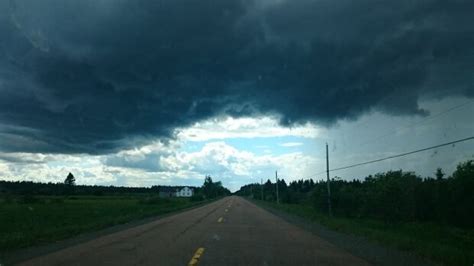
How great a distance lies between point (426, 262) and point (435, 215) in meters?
27.9

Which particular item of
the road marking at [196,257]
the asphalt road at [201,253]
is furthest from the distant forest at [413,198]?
the road marking at [196,257]

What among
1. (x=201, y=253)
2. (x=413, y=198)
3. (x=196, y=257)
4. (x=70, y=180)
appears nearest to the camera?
(x=196, y=257)

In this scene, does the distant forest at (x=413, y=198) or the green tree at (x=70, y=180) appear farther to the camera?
the green tree at (x=70, y=180)

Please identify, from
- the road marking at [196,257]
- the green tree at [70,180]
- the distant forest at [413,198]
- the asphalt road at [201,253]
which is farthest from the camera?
the green tree at [70,180]

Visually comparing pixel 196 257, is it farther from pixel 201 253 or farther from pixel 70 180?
pixel 70 180

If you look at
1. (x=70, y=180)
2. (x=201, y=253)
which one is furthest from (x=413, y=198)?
(x=70, y=180)

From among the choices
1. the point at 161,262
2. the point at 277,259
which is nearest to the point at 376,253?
the point at 277,259

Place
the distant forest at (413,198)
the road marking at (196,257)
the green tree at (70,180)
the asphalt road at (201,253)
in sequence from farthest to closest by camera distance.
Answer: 1. the green tree at (70,180)
2. the distant forest at (413,198)
3. the asphalt road at (201,253)
4. the road marking at (196,257)

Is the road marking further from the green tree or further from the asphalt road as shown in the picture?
the green tree

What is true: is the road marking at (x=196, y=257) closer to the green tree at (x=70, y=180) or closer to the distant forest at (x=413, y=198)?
the distant forest at (x=413, y=198)

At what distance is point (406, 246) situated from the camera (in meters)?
13.2

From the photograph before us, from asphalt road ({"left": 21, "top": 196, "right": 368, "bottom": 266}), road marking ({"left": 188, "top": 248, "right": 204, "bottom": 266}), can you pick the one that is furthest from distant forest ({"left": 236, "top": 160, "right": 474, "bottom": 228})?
road marking ({"left": 188, "top": 248, "right": 204, "bottom": 266})

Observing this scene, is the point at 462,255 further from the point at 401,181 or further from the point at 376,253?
the point at 401,181

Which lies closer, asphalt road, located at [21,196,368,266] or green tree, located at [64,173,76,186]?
asphalt road, located at [21,196,368,266]
